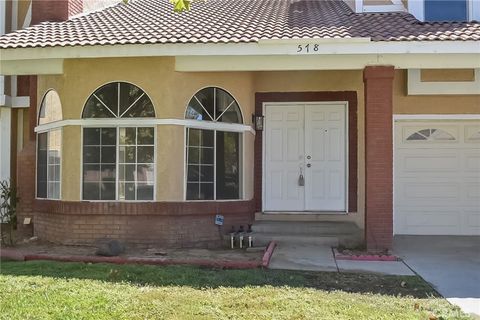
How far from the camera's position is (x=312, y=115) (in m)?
11.0

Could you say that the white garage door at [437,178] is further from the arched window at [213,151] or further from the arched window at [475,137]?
the arched window at [213,151]

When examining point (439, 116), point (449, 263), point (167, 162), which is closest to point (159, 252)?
point (167, 162)

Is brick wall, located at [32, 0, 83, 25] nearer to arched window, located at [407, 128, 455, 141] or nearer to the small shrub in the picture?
the small shrub

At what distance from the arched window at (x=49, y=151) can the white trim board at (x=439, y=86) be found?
691cm

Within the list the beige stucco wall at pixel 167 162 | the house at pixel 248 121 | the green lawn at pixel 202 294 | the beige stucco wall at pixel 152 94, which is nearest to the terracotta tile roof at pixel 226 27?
the house at pixel 248 121

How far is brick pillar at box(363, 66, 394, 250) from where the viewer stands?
8.88 m

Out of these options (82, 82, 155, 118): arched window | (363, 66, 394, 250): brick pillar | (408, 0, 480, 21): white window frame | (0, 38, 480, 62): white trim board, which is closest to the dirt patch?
(363, 66, 394, 250): brick pillar

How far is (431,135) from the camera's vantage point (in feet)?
35.4

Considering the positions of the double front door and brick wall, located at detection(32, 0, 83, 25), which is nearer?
the double front door

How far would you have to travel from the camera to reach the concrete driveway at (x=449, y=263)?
6223 mm

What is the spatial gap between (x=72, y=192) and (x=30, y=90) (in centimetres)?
306

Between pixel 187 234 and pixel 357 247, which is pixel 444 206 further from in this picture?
pixel 187 234

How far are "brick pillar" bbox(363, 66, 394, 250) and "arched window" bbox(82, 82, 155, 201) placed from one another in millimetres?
3833

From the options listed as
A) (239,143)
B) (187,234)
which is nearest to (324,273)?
(187,234)
